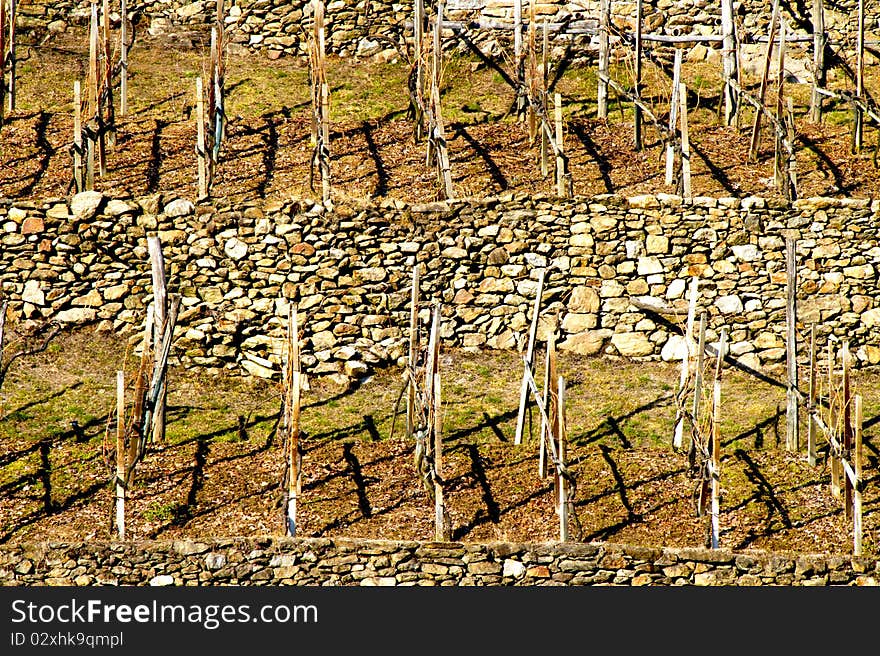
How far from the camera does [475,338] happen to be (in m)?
17.5

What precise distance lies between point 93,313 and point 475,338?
428 cm

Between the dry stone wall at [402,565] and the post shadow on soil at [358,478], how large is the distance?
716mm

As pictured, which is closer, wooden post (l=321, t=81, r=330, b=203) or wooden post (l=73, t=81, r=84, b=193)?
wooden post (l=73, t=81, r=84, b=193)

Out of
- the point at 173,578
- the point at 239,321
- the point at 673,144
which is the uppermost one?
the point at 673,144

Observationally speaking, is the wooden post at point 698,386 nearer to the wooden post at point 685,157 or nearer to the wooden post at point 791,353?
the wooden post at point 791,353

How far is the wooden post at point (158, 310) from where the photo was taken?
15.4 m

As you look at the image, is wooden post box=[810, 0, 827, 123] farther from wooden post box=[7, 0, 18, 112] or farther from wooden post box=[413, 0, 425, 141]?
wooden post box=[7, 0, 18, 112]

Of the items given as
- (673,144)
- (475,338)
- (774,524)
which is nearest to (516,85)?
(673,144)

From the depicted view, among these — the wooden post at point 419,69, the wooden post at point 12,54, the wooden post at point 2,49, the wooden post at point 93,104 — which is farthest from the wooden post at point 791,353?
the wooden post at point 12,54

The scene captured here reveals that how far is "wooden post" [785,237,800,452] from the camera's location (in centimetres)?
1563

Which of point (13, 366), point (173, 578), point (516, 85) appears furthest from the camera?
point (516, 85)

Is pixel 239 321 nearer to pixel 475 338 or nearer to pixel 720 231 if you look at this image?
pixel 475 338

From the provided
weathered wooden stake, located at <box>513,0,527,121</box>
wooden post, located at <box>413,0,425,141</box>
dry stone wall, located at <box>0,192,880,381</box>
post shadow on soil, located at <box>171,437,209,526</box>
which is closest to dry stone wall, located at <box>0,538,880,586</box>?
post shadow on soil, located at <box>171,437,209,526</box>

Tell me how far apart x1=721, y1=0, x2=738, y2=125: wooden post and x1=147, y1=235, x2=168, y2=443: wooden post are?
7278 millimetres
